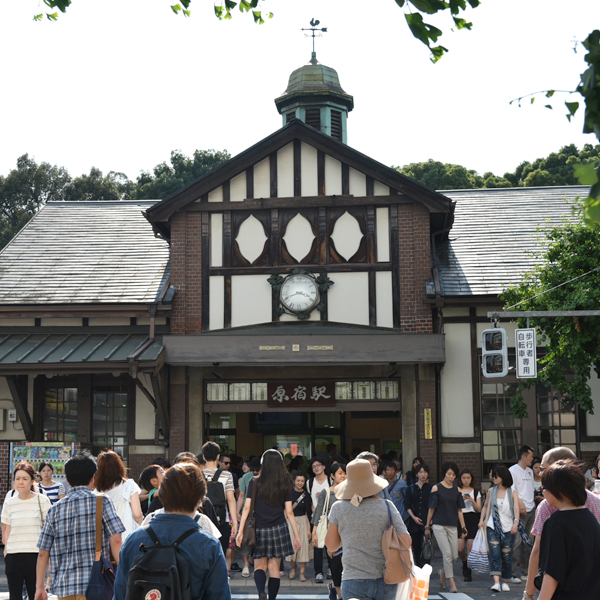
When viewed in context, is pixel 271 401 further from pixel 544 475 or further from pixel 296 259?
pixel 544 475

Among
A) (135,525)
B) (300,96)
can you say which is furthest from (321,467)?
(300,96)

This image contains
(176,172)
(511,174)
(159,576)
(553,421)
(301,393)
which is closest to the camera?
(159,576)

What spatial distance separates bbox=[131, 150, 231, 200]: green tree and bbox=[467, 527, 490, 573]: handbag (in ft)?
126

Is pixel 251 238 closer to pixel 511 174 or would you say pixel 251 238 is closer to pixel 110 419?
pixel 110 419

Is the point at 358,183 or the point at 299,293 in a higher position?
the point at 358,183

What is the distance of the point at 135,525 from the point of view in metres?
7.68

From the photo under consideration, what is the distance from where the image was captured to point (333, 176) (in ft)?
55.0

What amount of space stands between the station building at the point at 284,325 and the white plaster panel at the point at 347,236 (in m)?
0.03

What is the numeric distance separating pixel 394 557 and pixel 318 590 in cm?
574

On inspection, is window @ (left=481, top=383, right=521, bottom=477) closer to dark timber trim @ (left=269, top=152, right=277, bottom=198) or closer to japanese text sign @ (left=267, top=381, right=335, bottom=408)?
japanese text sign @ (left=267, top=381, right=335, bottom=408)

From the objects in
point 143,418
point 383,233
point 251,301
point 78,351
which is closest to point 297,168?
point 383,233

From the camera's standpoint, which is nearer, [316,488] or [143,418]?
[316,488]

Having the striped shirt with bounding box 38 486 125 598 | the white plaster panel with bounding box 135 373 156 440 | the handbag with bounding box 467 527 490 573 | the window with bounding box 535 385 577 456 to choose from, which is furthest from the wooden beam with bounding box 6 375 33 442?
the striped shirt with bounding box 38 486 125 598

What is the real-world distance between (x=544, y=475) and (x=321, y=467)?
670 centimetres
